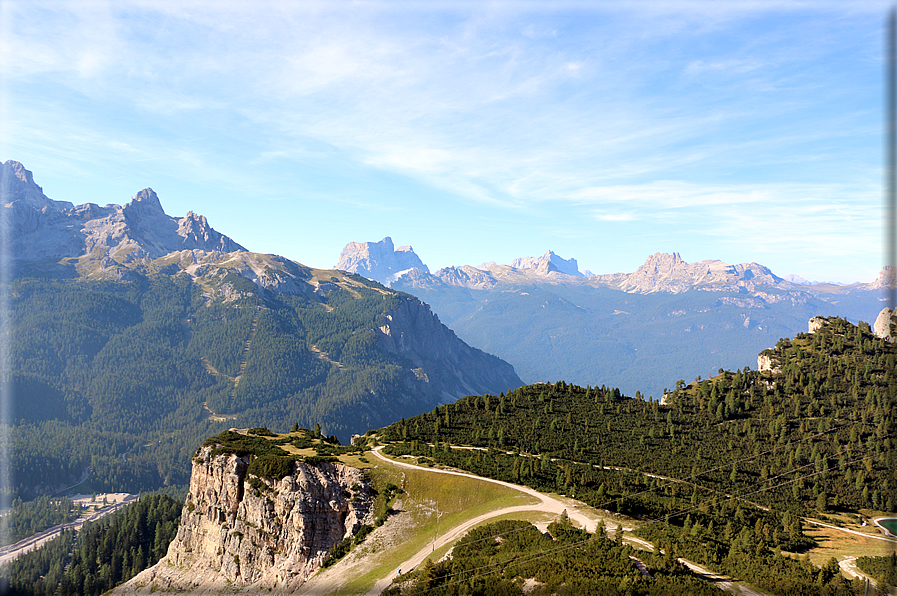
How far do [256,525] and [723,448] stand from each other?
366 ft

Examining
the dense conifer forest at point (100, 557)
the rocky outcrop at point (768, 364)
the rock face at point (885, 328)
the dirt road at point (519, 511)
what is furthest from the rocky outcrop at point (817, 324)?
the dense conifer forest at point (100, 557)

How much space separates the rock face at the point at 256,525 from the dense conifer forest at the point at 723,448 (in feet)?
65.2

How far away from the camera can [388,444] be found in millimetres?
124125

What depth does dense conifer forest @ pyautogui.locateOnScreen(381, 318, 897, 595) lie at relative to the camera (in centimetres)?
8225

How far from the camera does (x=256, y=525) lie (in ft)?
339

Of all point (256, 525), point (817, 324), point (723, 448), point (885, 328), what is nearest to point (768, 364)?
point (817, 324)

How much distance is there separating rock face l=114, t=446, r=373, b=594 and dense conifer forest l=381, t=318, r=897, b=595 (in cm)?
1988

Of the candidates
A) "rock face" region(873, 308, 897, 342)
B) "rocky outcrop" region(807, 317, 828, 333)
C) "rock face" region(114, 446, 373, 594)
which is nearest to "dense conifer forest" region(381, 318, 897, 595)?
"rocky outcrop" region(807, 317, 828, 333)

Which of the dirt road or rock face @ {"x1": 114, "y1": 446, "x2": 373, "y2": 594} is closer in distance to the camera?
the dirt road

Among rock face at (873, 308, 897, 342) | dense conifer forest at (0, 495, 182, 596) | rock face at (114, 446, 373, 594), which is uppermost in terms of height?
rock face at (873, 308, 897, 342)

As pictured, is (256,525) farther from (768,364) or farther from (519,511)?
(768,364)

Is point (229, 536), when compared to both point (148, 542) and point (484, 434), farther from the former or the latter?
point (148, 542)

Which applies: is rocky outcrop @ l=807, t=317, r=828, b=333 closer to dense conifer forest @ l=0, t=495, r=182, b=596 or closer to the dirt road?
the dirt road

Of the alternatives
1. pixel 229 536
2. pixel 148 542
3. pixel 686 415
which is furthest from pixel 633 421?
pixel 148 542
